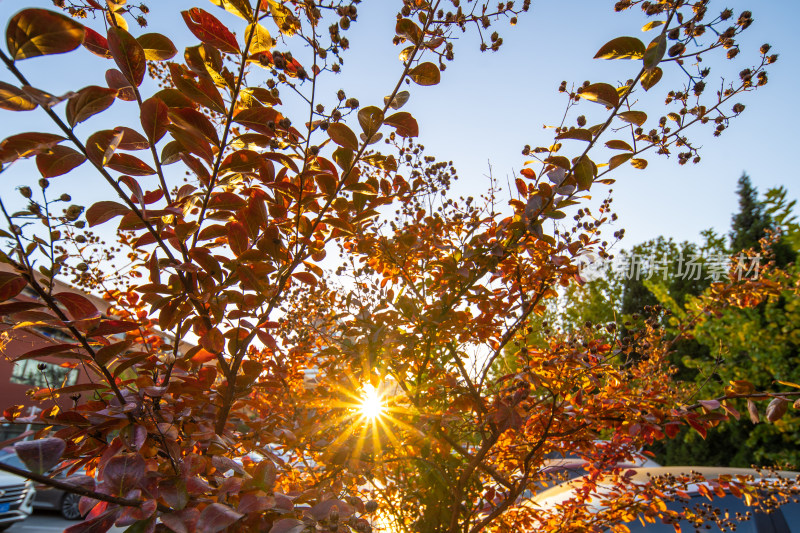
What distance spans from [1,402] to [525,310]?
17426 mm

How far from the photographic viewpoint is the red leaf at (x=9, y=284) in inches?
30.0

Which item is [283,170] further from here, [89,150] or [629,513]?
[629,513]

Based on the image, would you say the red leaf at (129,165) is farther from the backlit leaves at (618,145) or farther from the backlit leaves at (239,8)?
the backlit leaves at (618,145)

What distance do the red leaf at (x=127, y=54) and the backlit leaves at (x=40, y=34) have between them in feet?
0.46

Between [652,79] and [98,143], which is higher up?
[652,79]

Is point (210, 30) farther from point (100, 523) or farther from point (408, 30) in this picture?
point (100, 523)

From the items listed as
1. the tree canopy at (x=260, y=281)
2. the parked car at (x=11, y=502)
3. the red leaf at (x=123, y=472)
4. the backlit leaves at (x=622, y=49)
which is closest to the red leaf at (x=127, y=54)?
the tree canopy at (x=260, y=281)

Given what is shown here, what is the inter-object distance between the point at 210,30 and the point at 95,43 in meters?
0.24

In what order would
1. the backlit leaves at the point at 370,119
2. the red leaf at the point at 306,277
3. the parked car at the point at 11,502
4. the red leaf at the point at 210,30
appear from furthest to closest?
the parked car at the point at 11,502 → the red leaf at the point at 306,277 → the backlit leaves at the point at 370,119 → the red leaf at the point at 210,30

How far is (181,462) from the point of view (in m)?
0.85

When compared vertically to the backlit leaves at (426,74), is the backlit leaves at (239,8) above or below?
above

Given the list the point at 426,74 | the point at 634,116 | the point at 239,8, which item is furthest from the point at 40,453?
the point at 634,116

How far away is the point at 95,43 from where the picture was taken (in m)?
0.88

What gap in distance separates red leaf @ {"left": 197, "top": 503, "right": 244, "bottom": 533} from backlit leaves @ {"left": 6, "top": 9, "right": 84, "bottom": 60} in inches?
30.6
